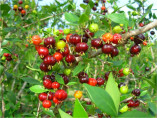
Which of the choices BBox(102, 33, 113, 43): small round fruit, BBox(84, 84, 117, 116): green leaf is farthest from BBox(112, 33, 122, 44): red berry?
BBox(84, 84, 117, 116): green leaf

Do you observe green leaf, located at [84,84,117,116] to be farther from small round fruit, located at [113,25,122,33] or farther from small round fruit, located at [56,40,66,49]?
small round fruit, located at [113,25,122,33]

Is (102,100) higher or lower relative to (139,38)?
lower

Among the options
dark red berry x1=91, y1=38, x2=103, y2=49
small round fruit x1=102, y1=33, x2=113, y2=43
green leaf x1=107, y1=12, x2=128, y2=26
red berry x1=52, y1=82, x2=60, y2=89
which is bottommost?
red berry x1=52, y1=82, x2=60, y2=89

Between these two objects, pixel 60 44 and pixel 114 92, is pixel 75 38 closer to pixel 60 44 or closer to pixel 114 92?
pixel 60 44

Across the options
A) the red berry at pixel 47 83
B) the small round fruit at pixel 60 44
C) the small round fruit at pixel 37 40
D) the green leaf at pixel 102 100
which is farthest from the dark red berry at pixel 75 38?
the green leaf at pixel 102 100

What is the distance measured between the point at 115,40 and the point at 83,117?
3.12 ft

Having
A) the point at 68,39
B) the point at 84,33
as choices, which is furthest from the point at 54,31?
the point at 84,33

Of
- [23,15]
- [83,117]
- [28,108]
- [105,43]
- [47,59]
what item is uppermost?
[23,15]

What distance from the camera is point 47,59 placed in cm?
136

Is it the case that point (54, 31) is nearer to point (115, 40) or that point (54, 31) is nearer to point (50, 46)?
point (50, 46)

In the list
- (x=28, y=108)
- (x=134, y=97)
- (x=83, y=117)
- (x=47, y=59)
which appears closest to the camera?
(x=83, y=117)

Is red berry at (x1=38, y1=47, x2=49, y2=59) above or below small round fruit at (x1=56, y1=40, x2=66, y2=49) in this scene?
below

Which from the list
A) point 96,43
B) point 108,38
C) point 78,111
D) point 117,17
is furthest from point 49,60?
point 78,111

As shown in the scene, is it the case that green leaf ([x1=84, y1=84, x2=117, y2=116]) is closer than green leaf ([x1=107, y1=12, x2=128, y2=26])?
Yes
